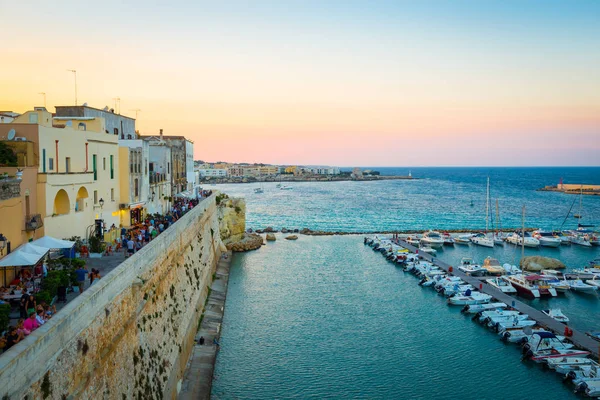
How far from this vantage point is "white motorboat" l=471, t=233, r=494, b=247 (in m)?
50.3

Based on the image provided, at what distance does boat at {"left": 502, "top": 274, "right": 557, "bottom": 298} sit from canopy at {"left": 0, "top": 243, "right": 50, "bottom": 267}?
98.1 ft

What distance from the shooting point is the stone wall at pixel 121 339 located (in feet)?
25.7

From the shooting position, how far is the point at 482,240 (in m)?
51.0

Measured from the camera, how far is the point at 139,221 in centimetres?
2795

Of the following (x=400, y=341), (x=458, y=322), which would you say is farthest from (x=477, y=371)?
(x=458, y=322)

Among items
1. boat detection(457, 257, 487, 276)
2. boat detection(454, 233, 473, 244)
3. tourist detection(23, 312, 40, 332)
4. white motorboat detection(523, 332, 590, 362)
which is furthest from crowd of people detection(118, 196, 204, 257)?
boat detection(454, 233, 473, 244)

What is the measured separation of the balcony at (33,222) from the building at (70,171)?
22cm

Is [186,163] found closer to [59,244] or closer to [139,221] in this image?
[139,221]

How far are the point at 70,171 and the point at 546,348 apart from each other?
2215 centimetres

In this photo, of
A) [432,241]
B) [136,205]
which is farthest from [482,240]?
[136,205]

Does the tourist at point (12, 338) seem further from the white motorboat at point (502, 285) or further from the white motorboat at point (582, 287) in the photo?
the white motorboat at point (582, 287)

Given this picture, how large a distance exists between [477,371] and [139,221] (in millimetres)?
19408

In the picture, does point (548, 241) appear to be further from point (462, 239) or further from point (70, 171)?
point (70, 171)

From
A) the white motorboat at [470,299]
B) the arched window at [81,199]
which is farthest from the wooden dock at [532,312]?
the arched window at [81,199]
